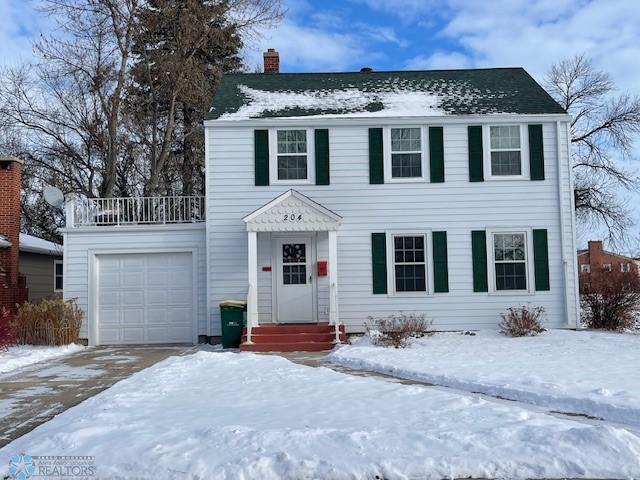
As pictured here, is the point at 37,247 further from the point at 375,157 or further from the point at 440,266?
the point at 440,266

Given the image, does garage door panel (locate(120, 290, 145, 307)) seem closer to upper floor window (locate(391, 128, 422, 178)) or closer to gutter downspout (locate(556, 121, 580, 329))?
upper floor window (locate(391, 128, 422, 178))

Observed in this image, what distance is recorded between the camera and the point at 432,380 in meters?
8.70

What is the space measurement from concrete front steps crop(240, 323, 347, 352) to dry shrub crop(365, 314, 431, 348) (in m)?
0.91

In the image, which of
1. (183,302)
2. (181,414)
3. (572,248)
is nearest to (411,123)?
(572,248)

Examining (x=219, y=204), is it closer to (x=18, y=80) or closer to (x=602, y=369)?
(x=602, y=369)

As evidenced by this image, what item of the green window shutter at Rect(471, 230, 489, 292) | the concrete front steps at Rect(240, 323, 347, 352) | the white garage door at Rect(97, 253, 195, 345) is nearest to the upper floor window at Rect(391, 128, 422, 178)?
the green window shutter at Rect(471, 230, 489, 292)

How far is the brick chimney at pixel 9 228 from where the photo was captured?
1623 centimetres

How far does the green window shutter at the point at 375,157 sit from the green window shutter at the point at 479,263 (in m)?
2.76

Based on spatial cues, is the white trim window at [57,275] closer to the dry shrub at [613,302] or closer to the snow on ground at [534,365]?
the snow on ground at [534,365]

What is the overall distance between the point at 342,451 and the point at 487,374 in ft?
14.0

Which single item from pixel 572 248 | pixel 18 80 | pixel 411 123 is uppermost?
pixel 18 80

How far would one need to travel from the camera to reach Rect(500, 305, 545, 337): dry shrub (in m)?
13.6

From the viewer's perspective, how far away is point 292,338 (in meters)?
13.2

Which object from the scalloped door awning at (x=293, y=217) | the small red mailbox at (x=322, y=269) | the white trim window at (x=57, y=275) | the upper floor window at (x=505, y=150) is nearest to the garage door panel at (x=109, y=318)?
the scalloped door awning at (x=293, y=217)
